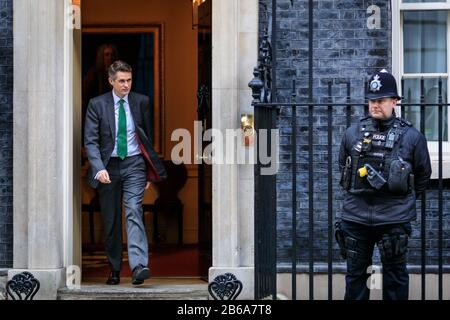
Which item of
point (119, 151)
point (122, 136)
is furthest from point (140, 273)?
point (122, 136)

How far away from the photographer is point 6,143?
10.8 metres

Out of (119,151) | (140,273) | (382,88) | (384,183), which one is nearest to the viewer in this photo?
(384,183)

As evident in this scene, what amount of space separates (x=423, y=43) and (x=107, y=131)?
9.33ft

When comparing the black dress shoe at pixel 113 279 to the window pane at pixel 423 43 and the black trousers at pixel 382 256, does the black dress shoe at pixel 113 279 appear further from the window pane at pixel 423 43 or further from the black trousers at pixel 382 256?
the window pane at pixel 423 43

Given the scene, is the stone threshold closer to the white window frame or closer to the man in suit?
the man in suit

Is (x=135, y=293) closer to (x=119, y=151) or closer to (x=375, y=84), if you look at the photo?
(x=119, y=151)

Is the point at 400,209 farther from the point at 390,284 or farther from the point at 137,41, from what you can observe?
the point at 137,41

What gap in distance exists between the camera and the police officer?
28.2 feet

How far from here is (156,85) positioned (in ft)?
47.9

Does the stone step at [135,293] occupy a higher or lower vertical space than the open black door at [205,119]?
lower

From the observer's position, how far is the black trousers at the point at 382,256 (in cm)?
866

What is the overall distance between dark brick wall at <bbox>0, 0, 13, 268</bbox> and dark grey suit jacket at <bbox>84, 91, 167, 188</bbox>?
0.66 meters

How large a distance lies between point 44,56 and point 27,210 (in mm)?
1292

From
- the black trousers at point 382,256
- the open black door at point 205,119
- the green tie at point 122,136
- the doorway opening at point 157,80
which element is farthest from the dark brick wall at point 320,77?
the doorway opening at point 157,80
